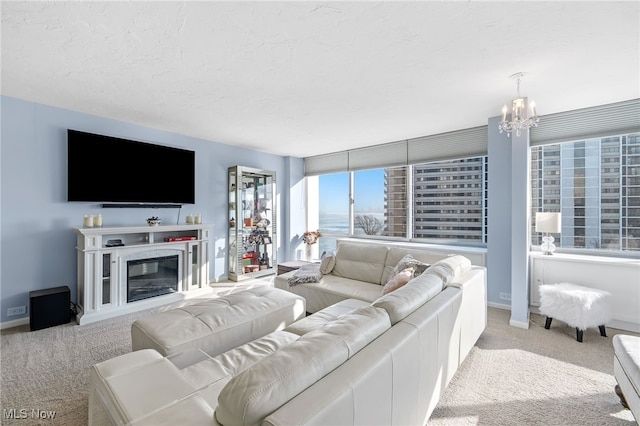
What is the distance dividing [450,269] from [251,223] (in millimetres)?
3725

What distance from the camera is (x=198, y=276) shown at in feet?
13.6

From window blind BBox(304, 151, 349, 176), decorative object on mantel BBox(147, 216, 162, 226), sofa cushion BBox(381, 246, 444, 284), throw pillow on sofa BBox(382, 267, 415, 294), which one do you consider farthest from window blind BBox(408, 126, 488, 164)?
decorative object on mantel BBox(147, 216, 162, 226)

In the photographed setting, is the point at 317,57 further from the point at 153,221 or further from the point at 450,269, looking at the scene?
the point at 153,221

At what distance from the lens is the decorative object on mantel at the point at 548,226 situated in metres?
3.20

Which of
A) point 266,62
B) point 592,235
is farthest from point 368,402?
point 592,235

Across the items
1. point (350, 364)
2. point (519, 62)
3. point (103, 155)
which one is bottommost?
point (350, 364)

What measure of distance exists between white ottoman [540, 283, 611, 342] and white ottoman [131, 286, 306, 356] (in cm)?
254

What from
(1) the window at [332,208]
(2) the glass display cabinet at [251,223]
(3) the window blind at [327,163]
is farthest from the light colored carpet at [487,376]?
(3) the window blind at [327,163]

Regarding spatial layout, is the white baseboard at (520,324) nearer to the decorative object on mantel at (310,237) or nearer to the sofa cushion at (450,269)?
the sofa cushion at (450,269)

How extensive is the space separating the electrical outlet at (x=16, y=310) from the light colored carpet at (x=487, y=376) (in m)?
0.19

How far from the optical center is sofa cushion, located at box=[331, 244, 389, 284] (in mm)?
3355

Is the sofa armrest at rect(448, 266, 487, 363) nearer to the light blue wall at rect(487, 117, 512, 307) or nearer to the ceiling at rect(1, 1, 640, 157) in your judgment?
the light blue wall at rect(487, 117, 512, 307)

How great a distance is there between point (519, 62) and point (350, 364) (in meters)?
2.50

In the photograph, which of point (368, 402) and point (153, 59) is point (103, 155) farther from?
point (368, 402)
